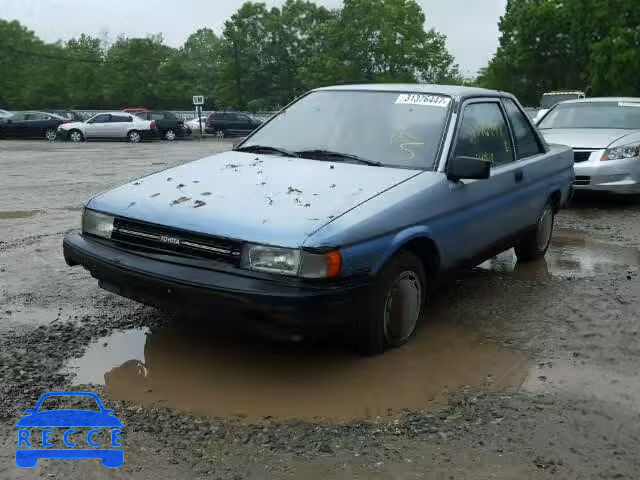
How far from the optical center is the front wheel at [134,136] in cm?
3136

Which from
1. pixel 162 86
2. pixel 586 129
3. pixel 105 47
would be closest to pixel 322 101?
pixel 586 129

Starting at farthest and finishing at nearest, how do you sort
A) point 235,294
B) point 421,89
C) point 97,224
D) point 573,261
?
point 573,261
point 421,89
point 97,224
point 235,294

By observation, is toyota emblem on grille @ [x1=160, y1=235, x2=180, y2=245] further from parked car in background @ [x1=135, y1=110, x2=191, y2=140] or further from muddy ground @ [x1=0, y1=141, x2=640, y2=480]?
parked car in background @ [x1=135, y1=110, x2=191, y2=140]

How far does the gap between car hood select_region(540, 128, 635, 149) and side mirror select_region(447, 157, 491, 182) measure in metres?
5.63

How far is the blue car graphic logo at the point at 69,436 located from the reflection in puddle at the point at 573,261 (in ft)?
12.9

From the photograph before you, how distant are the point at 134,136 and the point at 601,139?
25479 millimetres

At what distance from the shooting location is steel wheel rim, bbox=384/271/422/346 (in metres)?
3.94

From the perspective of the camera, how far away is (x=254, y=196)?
3924mm

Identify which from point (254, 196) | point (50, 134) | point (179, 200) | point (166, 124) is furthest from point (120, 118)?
point (254, 196)

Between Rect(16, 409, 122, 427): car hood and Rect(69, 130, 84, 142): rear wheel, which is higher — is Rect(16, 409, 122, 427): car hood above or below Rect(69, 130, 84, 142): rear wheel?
above

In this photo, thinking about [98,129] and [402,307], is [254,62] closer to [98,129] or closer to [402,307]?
[98,129]

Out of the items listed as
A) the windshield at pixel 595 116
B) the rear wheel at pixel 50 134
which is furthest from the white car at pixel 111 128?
the windshield at pixel 595 116

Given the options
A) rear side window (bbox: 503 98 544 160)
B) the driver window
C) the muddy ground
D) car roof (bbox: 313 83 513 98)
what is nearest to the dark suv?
rear side window (bbox: 503 98 544 160)

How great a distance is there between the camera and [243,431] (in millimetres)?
3160
